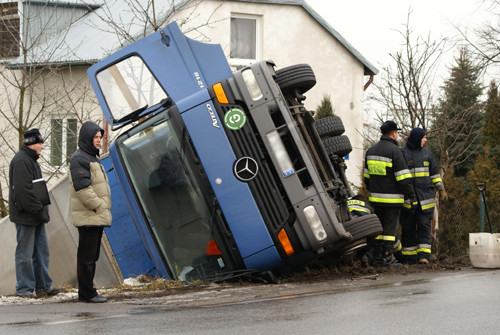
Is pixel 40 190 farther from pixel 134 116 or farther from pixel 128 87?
pixel 128 87

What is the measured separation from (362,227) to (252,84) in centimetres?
185

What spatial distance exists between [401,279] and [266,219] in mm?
1747

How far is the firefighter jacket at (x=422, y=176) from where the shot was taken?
10055mm

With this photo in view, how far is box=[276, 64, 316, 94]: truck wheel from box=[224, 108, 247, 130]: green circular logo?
59cm

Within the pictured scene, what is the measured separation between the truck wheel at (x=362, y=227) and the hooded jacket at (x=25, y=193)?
10.5 ft

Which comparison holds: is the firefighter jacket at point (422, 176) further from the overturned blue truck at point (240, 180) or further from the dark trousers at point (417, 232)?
the overturned blue truck at point (240, 180)

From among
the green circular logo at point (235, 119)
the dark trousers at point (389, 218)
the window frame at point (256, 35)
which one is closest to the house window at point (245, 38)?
the window frame at point (256, 35)

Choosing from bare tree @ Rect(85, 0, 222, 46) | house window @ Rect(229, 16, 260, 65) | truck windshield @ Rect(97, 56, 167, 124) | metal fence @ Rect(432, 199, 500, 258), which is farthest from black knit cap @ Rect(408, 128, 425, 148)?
house window @ Rect(229, 16, 260, 65)

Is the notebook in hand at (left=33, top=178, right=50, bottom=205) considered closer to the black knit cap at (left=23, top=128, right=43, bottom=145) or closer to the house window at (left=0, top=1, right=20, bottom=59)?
the black knit cap at (left=23, top=128, right=43, bottom=145)

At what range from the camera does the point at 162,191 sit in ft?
26.9

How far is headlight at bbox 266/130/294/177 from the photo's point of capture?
303 inches

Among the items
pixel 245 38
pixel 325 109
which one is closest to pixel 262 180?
pixel 325 109

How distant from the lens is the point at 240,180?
306 inches

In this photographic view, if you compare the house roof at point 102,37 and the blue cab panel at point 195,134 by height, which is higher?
the house roof at point 102,37
